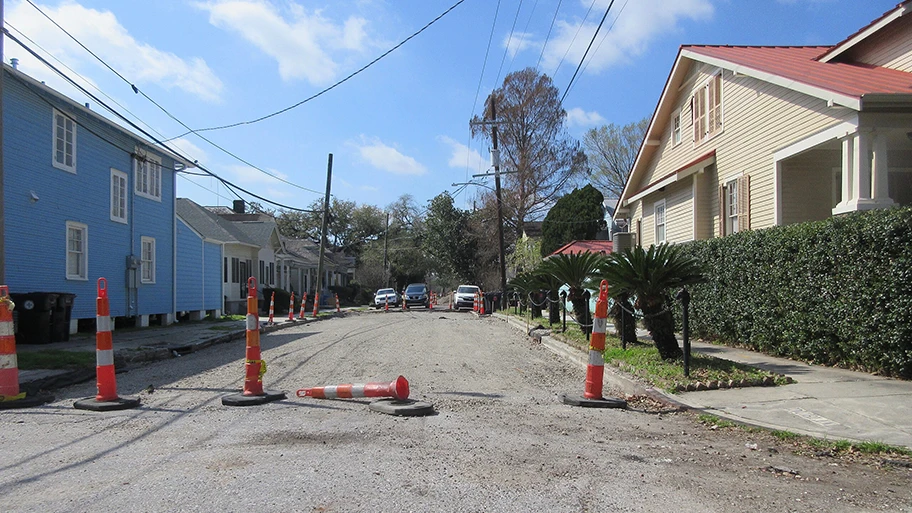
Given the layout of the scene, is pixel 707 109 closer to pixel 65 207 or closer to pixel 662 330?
pixel 662 330

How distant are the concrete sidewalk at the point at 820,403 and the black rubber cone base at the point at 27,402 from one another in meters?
7.36

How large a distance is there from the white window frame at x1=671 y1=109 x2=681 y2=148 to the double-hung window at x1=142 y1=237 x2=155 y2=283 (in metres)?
17.0

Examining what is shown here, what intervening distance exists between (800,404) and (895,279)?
84.0 inches

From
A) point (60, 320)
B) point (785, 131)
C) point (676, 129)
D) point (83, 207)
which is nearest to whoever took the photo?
point (785, 131)

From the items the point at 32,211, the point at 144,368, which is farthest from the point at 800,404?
the point at 32,211

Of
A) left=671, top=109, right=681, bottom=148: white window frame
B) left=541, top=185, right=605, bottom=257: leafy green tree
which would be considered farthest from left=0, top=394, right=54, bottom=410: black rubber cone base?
left=541, top=185, right=605, bottom=257: leafy green tree

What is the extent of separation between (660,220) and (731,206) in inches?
183

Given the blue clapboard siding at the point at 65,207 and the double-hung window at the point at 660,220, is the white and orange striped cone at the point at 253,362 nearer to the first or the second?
the blue clapboard siding at the point at 65,207

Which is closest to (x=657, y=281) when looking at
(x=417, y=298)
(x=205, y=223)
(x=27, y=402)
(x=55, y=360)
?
(x=27, y=402)

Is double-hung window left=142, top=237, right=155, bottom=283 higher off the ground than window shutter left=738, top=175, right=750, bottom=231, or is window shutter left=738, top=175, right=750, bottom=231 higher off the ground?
window shutter left=738, top=175, right=750, bottom=231

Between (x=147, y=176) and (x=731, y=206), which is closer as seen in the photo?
(x=731, y=206)

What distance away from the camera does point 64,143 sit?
56.6 ft

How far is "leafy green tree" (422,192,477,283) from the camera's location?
172 feet

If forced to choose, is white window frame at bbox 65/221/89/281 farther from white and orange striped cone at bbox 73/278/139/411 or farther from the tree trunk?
the tree trunk
